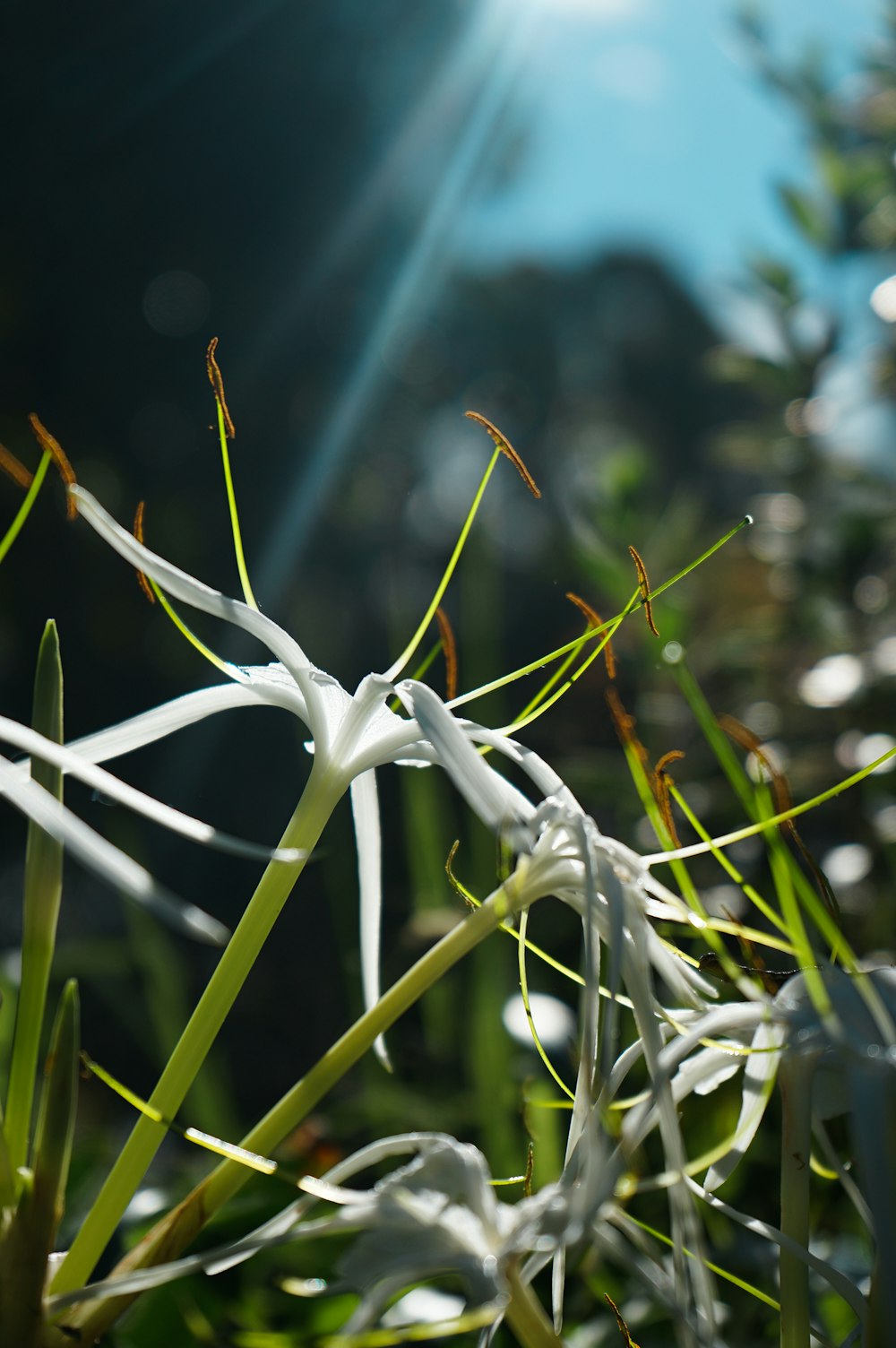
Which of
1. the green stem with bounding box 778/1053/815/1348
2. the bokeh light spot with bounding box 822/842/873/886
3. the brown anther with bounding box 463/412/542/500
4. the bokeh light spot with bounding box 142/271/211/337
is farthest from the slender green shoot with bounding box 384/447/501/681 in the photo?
the bokeh light spot with bounding box 142/271/211/337

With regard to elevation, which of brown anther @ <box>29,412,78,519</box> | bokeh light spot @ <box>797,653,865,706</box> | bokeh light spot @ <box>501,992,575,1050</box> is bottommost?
bokeh light spot @ <box>797,653,865,706</box>

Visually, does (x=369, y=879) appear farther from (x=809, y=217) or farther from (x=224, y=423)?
(x=809, y=217)

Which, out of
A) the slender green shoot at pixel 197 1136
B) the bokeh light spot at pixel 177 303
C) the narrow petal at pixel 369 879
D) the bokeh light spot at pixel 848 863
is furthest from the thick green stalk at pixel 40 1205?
the bokeh light spot at pixel 177 303

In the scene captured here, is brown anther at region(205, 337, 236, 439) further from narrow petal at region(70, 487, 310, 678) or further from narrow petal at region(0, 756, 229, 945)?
narrow petal at region(0, 756, 229, 945)

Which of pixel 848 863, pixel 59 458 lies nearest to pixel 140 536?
pixel 59 458

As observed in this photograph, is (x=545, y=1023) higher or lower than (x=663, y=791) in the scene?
lower

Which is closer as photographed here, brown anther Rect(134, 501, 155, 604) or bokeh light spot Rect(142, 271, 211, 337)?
brown anther Rect(134, 501, 155, 604)
